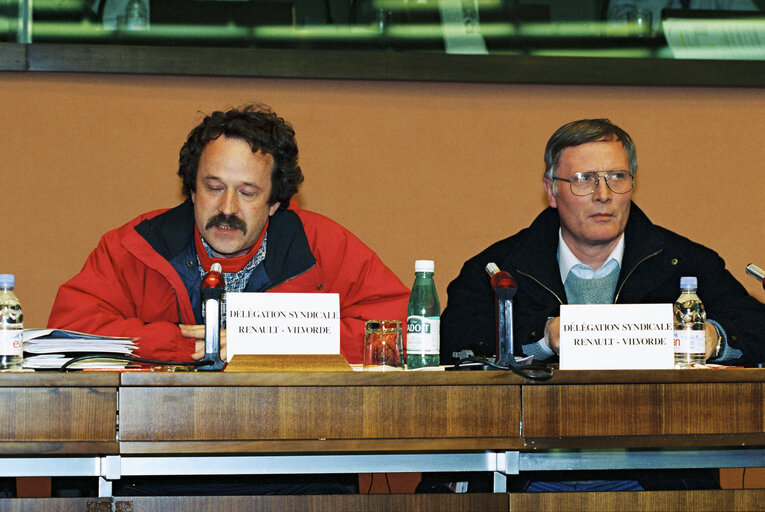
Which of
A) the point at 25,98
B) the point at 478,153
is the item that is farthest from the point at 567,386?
the point at 25,98

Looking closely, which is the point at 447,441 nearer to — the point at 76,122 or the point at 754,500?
the point at 754,500

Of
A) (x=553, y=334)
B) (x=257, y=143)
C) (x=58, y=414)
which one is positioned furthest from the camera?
(x=257, y=143)

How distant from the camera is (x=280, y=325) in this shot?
1.55m

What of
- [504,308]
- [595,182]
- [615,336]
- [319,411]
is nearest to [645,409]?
[615,336]

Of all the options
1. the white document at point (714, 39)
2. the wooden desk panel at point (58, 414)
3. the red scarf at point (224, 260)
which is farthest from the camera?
the white document at point (714, 39)

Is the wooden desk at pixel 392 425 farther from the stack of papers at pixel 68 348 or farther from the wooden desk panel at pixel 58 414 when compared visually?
the stack of papers at pixel 68 348

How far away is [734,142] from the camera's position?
3076 millimetres

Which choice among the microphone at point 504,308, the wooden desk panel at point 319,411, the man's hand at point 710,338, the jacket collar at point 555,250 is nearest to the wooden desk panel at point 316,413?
the wooden desk panel at point 319,411

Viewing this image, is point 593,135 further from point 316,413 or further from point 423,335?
point 316,413

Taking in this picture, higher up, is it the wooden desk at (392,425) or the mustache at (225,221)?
the mustache at (225,221)

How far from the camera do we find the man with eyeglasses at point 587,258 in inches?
86.6

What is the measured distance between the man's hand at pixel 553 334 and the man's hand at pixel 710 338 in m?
0.32

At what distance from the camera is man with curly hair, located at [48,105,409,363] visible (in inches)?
85.7

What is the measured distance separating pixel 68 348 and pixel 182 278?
0.61m
